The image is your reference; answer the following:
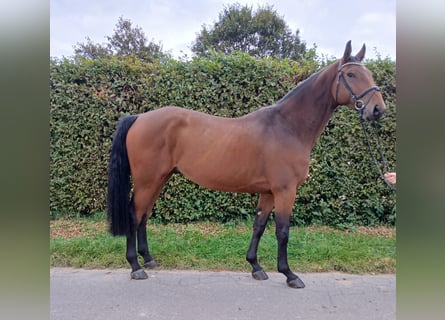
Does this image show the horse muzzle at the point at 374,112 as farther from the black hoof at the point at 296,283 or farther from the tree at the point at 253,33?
the tree at the point at 253,33

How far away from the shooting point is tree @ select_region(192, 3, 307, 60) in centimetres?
2070

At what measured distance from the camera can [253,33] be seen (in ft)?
68.5

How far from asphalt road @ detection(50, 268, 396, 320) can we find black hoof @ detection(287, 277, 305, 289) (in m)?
0.05

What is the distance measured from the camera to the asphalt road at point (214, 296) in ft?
7.98

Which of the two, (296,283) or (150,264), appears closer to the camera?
(296,283)

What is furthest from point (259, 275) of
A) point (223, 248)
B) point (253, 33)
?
point (253, 33)

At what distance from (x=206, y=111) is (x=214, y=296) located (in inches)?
116

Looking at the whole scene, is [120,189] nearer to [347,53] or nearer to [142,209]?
[142,209]

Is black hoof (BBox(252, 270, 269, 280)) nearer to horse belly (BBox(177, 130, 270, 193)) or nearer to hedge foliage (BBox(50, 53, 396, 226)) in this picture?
horse belly (BBox(177, 130, 270, 193))

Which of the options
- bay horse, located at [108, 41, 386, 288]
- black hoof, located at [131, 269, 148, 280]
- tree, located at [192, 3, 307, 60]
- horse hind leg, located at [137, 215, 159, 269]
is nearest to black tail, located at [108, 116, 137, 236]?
bay horse, located at [108, 41, 386, 288]

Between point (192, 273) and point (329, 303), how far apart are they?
1.41m

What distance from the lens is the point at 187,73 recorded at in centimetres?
481
